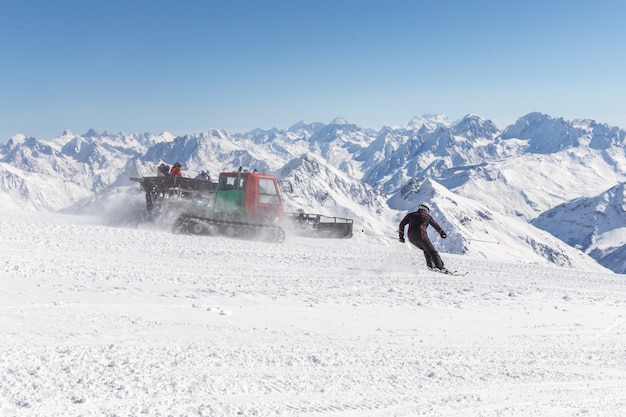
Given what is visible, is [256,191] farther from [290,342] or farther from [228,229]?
[290,342]

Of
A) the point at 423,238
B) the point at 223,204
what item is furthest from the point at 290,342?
the point at 223,204

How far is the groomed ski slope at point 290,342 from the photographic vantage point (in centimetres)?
491

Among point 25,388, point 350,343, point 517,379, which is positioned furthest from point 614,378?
point 25,388

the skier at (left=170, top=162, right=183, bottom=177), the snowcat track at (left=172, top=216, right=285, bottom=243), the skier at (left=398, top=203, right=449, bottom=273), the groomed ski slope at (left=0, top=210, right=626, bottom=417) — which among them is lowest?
the groomed ski slope at (left=0, top=210, right=626, bottom=417)

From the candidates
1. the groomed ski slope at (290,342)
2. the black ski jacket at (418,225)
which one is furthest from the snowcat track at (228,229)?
the black ski jacket at (418,225)

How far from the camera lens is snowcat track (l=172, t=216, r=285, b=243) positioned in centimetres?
2052

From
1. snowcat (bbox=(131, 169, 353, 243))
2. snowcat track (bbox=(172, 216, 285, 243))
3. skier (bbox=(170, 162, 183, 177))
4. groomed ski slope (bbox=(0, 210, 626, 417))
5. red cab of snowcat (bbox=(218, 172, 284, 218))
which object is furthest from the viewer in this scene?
skier (bbox=(170, 162, 183, 177))

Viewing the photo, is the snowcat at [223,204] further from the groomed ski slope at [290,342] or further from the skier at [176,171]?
the groomed ski slope at [290,342]

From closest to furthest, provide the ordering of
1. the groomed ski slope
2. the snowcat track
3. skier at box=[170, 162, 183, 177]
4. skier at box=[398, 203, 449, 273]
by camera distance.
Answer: the groomed ski slope, skier at box=[398, 203, 449, 273], the snowcat track, skier at box=[170, 162, 183, 177]

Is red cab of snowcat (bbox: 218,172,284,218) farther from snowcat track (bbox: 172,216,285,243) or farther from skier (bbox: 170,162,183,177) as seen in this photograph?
skier (bbox: 170,162,183,177)

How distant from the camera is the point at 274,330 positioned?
23.5 feet

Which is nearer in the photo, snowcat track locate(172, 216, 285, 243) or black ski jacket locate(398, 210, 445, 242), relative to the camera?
black ski jacket locate(398, 210, 445, 242)

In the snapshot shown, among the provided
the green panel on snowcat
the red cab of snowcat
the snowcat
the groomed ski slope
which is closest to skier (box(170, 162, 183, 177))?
the snowcat

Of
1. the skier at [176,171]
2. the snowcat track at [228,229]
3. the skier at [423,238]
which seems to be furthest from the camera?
the skier at [176,171]
